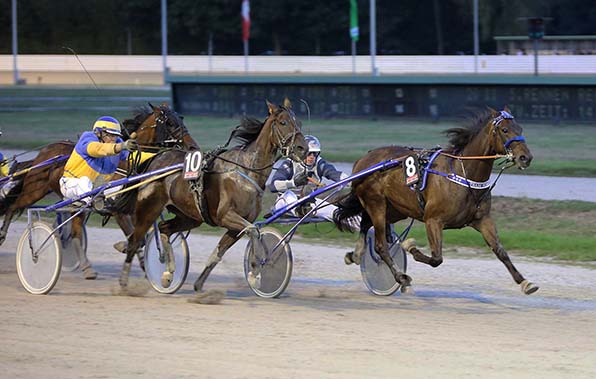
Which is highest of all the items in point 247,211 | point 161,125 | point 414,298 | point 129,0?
point 129,0

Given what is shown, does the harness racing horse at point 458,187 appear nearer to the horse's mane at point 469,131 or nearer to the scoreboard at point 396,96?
the horse's mane at point 469,131

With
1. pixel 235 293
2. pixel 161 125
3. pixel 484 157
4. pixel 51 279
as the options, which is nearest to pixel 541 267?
pixel 484 157

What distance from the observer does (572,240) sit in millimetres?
12547

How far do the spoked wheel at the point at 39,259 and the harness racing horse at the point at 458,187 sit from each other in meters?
2.86

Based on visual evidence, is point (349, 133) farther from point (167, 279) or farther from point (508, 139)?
point (508, 139)

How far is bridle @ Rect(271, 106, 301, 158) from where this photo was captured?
9.33 metres

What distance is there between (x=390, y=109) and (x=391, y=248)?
17617 millimetres

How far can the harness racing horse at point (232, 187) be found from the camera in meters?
9.45

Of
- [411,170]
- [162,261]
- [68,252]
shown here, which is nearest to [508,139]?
[411,170]

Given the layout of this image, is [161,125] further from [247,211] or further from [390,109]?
[390,109]

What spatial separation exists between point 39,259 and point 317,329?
312 cm

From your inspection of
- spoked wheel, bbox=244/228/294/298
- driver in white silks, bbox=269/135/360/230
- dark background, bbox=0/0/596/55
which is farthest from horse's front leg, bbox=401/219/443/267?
dark background, bbox=0/0/596/55

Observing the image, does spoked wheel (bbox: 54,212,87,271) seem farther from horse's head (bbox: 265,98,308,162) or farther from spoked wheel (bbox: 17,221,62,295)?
horse's head (bbox: 265,98,308,162)

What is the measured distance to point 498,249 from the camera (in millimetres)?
9367
